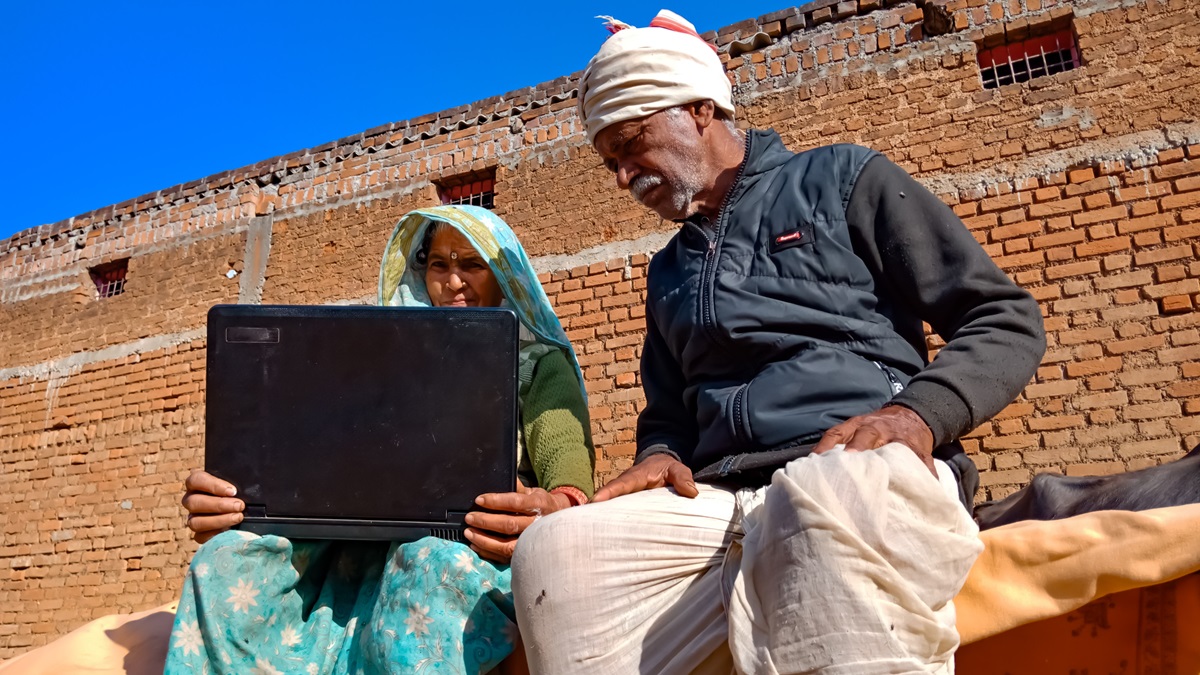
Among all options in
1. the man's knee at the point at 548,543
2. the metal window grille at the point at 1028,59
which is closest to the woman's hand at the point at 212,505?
the man's knee at the point at 548,543

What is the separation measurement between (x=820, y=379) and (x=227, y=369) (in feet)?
4.08

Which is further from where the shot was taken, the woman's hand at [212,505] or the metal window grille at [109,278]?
the metal window grille at [109,278]

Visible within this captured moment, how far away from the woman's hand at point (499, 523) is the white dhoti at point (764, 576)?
0.30 m

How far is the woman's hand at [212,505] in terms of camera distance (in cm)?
193

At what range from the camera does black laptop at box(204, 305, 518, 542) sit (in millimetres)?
1942

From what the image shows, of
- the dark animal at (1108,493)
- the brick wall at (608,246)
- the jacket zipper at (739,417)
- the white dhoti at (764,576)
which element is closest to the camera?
the white dhoti at (764,576)

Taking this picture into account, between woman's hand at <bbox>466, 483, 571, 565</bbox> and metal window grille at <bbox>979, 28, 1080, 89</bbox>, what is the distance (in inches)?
188

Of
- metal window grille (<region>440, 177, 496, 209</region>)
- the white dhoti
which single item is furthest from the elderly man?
metal window grille (<region>440, 177, 496, 209</region>)

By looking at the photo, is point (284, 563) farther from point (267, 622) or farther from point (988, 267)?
point (988, 267)

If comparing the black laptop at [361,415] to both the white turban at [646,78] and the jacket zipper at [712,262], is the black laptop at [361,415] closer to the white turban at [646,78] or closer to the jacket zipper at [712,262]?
the jacket zipper at [712,262]

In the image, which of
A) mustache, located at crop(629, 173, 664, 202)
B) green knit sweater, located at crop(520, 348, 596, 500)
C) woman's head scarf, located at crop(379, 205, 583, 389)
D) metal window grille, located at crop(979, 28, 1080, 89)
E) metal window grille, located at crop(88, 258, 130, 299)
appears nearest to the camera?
mustache, located at crop(629, 173, 664, 202)

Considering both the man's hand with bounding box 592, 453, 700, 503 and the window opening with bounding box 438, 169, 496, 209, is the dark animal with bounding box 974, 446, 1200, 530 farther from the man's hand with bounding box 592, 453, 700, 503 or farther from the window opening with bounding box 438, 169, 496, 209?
the window opening with bounding box 438, 169, 496, 209

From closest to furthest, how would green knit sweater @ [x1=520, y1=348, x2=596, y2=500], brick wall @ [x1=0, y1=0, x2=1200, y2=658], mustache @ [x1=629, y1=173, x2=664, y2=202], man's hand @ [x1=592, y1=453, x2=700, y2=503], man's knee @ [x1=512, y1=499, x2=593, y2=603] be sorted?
man's knee @ [x1=512, y1=499, x2=593, y2=603] → man's hand @ [x1=592, y1=453, x2=700, y2=503] → mustache @ [x1=629, y1=173, x2=664, y2=202] → green knit sweater @ [x1=520, y1=348, x2=596, y2=500] → brick wall @ [x1=0, y1=0, x2=1200, y2=658]

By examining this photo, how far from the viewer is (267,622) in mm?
1914
